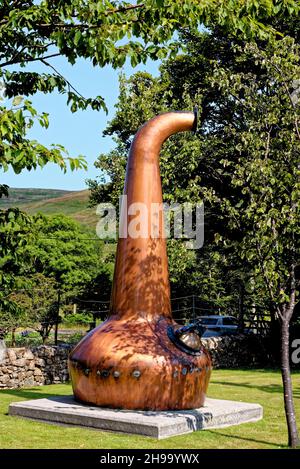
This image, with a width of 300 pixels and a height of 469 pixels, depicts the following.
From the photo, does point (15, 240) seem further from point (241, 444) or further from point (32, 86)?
point (241, 444)

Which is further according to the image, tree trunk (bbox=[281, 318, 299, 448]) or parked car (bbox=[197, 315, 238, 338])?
parked car (bbox=[197, 315, 238, 338])

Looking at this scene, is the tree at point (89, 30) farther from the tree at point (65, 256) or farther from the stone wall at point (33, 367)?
the tree at point (65, 256)

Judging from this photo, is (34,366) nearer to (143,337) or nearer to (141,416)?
(143,337)

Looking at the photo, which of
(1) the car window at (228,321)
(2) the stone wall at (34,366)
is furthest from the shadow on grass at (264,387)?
(1) the car window at (228,321)

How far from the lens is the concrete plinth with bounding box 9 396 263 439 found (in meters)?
9.49

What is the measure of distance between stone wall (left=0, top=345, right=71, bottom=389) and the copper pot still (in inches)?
330

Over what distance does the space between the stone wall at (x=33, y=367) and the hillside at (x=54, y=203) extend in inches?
4607

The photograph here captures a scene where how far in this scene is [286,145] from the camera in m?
10.1

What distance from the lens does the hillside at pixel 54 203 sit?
147 metres
